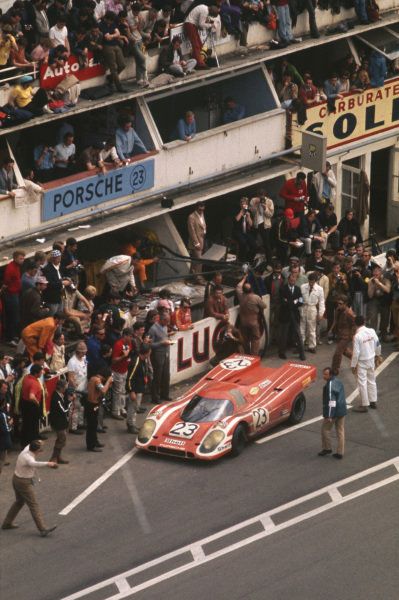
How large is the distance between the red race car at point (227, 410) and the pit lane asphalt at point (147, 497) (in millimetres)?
354

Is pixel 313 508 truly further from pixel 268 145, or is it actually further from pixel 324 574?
pixel 268 145

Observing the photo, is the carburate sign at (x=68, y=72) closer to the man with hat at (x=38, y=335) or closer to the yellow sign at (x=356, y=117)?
the man with hat at (x=38, y=335)

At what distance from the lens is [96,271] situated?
36.0 meters

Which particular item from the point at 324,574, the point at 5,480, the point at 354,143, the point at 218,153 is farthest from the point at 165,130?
the point at 324,574

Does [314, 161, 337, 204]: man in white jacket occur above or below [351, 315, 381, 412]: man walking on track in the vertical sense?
above

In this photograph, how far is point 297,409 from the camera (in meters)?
31.7

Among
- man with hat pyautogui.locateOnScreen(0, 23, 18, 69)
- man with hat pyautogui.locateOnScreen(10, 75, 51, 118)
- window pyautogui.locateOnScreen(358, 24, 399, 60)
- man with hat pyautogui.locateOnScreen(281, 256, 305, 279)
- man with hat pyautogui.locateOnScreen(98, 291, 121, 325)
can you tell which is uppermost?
man with hat pyautogui.locateOnScreen(0, 23, 18, 69)

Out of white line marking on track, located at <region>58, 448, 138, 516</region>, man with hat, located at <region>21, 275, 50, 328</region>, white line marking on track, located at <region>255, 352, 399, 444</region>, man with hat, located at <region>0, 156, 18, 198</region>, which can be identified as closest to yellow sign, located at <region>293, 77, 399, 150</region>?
white line marking on track, located at <region>255, 352, 399, 444</region>

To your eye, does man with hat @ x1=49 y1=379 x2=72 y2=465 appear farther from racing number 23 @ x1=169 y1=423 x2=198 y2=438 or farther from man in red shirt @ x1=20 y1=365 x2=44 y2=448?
racing number 23 @ x1=169 y1=423 x2=198 y2=438

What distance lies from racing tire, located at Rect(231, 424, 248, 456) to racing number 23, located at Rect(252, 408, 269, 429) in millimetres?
325

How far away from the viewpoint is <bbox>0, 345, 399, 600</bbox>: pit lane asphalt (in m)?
25.9

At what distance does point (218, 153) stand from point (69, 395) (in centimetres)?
945

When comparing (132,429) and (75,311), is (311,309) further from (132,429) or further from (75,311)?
(132,429)

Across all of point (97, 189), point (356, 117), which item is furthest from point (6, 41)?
point (356, 117)
